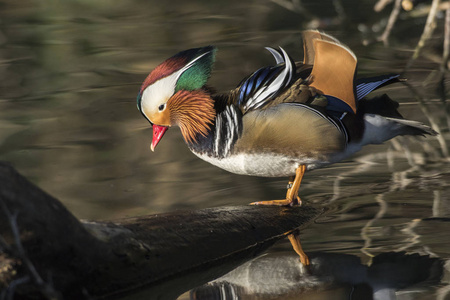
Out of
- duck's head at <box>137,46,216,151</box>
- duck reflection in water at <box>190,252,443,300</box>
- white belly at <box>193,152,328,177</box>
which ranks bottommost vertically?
duck reflection in water at <box>190,252,443,300</box>

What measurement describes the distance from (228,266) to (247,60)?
4.47m

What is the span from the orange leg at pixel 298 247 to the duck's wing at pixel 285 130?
0.44 m

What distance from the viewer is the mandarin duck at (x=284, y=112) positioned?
159 inches

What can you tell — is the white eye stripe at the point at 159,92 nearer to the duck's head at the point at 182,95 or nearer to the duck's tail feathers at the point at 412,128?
the duck's head at the point at 182,95

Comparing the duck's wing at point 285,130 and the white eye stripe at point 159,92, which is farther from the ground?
the white eye stripe at point 159,92

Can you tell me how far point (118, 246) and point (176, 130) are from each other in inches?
107

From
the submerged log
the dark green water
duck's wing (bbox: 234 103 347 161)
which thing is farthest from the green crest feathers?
the submerged log

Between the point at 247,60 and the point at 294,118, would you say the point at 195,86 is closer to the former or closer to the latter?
the point at 294,118

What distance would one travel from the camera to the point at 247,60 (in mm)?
7797

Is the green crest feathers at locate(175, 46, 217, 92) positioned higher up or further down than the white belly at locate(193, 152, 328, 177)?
higher up

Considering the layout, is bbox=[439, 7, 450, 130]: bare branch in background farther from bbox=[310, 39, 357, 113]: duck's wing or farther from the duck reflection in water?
the duck reflection in water

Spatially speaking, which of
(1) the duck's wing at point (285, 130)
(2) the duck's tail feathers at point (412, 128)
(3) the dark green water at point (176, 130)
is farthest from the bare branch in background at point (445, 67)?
(1) the duck's wing at point (285, 130)

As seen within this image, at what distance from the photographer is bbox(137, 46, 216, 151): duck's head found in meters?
4.14

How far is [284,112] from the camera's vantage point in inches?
158
